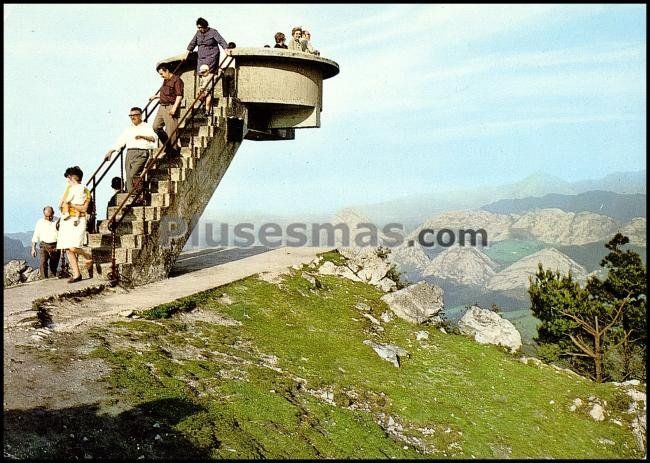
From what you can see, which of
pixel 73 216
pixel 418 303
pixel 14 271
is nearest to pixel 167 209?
pixel 73 216

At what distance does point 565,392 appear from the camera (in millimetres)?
10094

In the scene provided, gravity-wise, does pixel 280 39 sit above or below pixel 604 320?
above

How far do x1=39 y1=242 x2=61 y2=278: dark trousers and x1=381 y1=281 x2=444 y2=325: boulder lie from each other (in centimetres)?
687

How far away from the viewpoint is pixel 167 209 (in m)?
12.3

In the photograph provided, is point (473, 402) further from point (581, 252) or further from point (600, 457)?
point (581, 252)

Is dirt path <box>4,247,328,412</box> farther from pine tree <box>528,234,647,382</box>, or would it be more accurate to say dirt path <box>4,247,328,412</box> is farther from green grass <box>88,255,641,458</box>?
pine tree <box>528,234,647,382</box>

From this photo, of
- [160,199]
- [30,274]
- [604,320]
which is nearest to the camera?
[160,199]

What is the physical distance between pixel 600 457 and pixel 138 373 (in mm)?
6115

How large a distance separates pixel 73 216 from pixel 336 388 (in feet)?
19.1

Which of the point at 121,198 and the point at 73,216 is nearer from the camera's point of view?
the point at 73,216

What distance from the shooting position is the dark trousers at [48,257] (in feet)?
40.7

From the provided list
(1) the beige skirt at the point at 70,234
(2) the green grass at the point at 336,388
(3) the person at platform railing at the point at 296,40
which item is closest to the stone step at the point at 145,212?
(1) the beige skirt at the point at 70,234

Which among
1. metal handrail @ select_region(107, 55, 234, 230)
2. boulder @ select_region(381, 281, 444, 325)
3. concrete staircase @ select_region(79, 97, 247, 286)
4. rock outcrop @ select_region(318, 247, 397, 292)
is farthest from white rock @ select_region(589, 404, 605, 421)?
metal handrail @ select_region(107, 55, 234, 230)

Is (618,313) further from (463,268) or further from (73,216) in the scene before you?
(463,268)
